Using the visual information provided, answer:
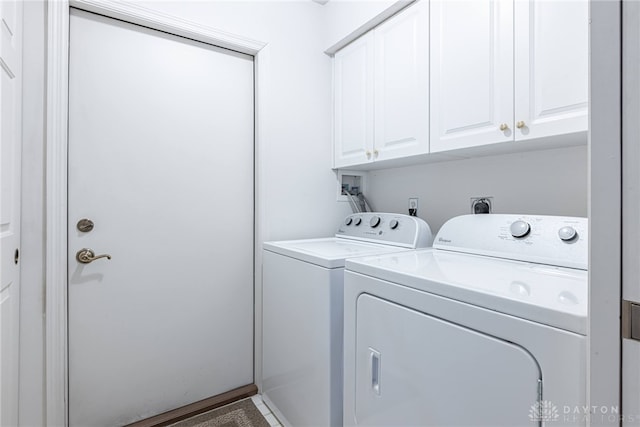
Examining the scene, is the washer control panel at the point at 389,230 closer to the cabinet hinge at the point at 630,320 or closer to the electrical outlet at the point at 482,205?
the electrical outlet at the point at 482,205

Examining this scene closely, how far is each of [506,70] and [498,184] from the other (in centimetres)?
56

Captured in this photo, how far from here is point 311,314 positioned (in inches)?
55.1

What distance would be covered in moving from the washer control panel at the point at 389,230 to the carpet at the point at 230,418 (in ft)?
3.73

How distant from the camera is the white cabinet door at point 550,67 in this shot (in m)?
1.05

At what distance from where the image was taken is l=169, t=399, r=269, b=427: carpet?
5.49ft

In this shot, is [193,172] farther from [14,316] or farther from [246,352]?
[246,352]

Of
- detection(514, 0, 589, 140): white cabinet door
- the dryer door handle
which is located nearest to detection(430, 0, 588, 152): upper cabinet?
detection(514, 0, 589, 140): white cabinet door

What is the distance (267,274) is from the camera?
186cm

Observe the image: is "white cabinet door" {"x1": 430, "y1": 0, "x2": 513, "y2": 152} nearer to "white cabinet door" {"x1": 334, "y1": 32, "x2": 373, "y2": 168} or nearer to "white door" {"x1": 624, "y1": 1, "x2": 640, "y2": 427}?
"white cabinet door" {"x1": 334, "y1": 32, "x2": 373, "y2": 168}

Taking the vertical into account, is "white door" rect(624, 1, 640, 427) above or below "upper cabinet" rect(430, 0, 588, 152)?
below

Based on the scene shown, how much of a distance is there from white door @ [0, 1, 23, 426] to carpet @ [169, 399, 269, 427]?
0.77 m

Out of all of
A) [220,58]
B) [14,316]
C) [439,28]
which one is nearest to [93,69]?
[220,58]

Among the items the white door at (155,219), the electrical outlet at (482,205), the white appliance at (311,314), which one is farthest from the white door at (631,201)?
the white door at (155,219)

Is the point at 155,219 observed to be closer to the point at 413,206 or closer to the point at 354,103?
the point at 354,103
